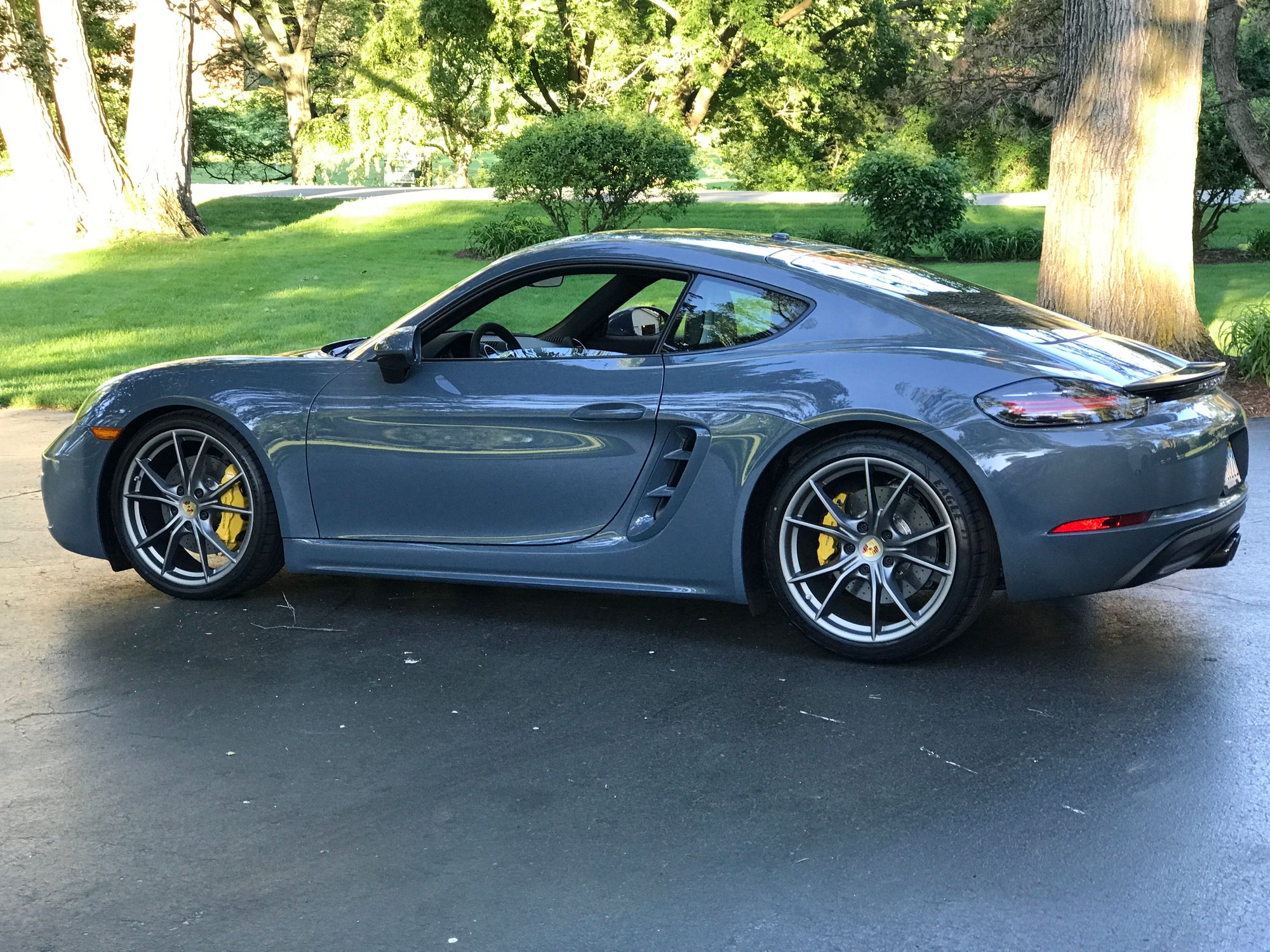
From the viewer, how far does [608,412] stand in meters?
4.88

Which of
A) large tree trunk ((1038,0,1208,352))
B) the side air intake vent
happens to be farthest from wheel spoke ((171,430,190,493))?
large tree trunk ((1038,0,1208,352))

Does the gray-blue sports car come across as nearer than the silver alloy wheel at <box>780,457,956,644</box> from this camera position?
Yes

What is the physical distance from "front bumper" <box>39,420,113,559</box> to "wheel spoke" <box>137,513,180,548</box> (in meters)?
0.16

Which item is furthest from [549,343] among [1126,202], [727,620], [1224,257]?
[1224,257]

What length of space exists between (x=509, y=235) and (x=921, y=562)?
630 inches

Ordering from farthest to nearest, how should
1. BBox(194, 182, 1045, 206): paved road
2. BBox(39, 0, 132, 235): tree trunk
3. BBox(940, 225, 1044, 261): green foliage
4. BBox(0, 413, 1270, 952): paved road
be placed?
BBox(194, 182, 1045, 206): paved road, BBox(940, 225, 1044, 261): green foliage, BBox(39, 0, 132, 235): tree trunk, BBox(0, 413, 1270, 952): paved road

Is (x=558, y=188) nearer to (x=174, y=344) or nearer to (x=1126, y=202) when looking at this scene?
(x=174, y=344)

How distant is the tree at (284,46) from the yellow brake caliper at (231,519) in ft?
141

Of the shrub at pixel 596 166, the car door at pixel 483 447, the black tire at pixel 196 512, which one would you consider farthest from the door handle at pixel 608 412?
the shrub at pixel 596 166

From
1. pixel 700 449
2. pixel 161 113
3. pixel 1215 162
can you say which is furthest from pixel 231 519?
pixel 1215 162

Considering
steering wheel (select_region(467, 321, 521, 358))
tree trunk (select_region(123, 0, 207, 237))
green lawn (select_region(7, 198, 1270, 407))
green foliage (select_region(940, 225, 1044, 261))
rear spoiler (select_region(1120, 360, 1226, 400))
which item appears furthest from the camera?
green foliage (select_region(940, 225, 1044, 261))

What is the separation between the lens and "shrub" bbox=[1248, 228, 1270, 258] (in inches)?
839

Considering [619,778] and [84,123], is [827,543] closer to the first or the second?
[619,778]

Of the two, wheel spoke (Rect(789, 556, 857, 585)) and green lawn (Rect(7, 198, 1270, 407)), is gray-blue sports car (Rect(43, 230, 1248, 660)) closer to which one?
wheel spoke (Rect(789, 556, 857, 585))
